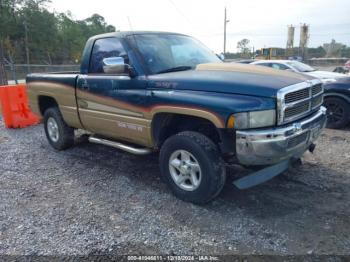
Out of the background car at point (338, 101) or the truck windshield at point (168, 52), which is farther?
the background car at point (338, 101)

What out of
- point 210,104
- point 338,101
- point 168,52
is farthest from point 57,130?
point 338,101

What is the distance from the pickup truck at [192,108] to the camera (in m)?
3.28

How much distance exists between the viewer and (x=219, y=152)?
11.9 feet

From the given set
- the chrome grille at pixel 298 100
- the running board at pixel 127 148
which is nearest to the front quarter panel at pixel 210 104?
the chrome grille at pixel 298 100

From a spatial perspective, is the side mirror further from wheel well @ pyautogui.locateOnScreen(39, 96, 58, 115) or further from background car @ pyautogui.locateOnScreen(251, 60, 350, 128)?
background car @ pyautogui.locateOnScreen(251, 60, 350, 128)

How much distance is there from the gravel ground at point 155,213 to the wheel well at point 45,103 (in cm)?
133

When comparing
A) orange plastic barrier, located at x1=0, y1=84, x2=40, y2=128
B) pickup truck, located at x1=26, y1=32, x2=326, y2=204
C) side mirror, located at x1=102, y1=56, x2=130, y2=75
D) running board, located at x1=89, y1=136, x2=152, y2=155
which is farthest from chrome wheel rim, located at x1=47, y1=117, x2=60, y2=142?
side mirror, located at x1=102, y1=56, x2=130, y2=75

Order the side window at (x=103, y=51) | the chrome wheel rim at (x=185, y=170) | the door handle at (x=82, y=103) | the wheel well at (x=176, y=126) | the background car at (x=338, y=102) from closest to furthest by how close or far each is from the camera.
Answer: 1. the chrome wheel rim at (x=185, y=170)
2. the wheel well at (x=176, y=126)
3. the side window at (x=103, y=51)
4. the door handle at (x=82, y=103)
5. the background car at (x=338, y=102)

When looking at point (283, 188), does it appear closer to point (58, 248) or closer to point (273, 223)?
point (273, 223)

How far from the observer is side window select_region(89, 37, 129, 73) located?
455 centimetres

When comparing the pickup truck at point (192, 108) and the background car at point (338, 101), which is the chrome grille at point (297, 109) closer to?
→ the pickup truck at point (192, 108)

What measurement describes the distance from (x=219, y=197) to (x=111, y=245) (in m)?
1.45

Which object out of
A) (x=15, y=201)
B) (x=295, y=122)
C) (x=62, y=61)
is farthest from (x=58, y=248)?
(x=62, y=61)

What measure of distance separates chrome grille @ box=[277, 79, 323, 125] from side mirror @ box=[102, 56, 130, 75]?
6.18 feet
